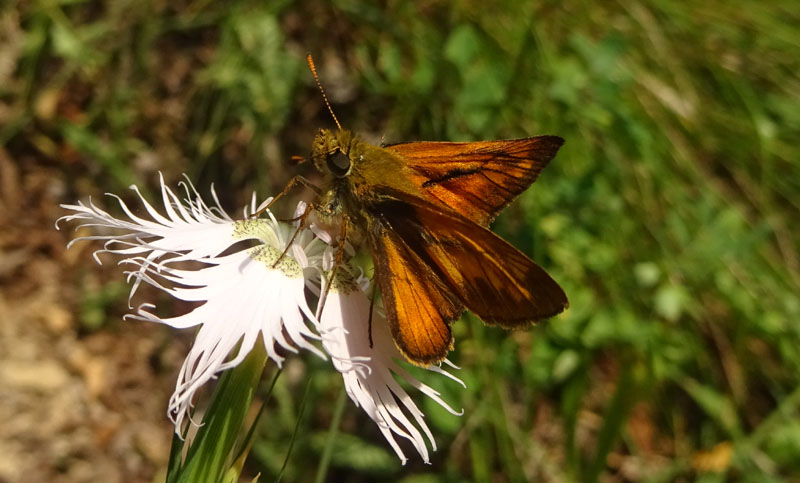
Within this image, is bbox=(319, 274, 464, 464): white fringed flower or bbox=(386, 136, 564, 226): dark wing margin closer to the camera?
bbox=(319, 274, 464, 464): white fringed flower

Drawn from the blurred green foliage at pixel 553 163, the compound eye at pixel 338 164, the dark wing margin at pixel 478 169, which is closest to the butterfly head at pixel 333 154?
the compound eye at pixel 338 164

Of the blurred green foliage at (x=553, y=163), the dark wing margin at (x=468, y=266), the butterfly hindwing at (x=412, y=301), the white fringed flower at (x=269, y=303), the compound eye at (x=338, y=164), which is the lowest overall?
the blurred green foliage at (x=553, y=163)

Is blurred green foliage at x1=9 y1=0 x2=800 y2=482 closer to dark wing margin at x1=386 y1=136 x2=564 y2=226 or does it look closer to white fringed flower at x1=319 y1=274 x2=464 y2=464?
dark wing margin at x1=386 y1=136 x2=564 y2=226

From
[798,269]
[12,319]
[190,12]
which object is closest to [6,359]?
[12,319]

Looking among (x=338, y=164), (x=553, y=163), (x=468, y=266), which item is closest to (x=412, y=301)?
(x=468, y=266)

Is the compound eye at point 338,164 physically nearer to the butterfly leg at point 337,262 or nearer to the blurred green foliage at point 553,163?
the butterfly leg at point 337,262

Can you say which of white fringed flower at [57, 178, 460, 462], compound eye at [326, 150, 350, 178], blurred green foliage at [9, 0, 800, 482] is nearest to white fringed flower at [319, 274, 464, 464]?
white fringed flower at [57, 178, 460, 462]
